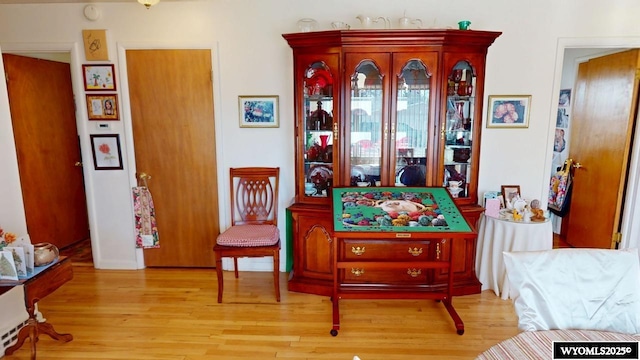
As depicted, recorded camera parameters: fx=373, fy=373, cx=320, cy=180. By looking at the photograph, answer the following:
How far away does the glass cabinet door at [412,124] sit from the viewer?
2.98 m

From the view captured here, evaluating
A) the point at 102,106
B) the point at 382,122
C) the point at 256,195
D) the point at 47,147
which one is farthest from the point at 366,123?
the point at 47,147

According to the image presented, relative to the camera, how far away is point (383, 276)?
306 cm

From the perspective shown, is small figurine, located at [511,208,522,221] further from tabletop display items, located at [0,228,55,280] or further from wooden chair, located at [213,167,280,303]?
tabletop display items, located at [0,228,55,280]

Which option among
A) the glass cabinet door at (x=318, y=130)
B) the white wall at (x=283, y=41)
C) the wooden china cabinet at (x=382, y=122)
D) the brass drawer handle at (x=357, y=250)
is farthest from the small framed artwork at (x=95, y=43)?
the brass drawer handle at (x=357, y=250)

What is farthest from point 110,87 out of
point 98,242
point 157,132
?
point 98,242

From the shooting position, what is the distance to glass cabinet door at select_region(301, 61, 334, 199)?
3.04 meters

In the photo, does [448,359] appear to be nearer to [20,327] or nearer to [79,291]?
[20,327]

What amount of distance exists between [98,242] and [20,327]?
1253 mm

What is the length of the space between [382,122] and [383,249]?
3.33 ft

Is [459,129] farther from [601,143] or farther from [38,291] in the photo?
[38,291]

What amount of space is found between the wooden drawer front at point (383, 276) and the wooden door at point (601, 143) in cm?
201

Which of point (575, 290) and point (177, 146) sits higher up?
point (177, 146)

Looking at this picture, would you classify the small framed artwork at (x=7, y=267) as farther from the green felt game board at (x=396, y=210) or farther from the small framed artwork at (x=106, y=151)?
the green felt game board at (x=396, y=210)

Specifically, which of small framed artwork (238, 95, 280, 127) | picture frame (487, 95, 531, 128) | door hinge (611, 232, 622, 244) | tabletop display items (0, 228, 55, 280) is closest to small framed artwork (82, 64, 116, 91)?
small framed artwork (238, 95, 280, 127)
